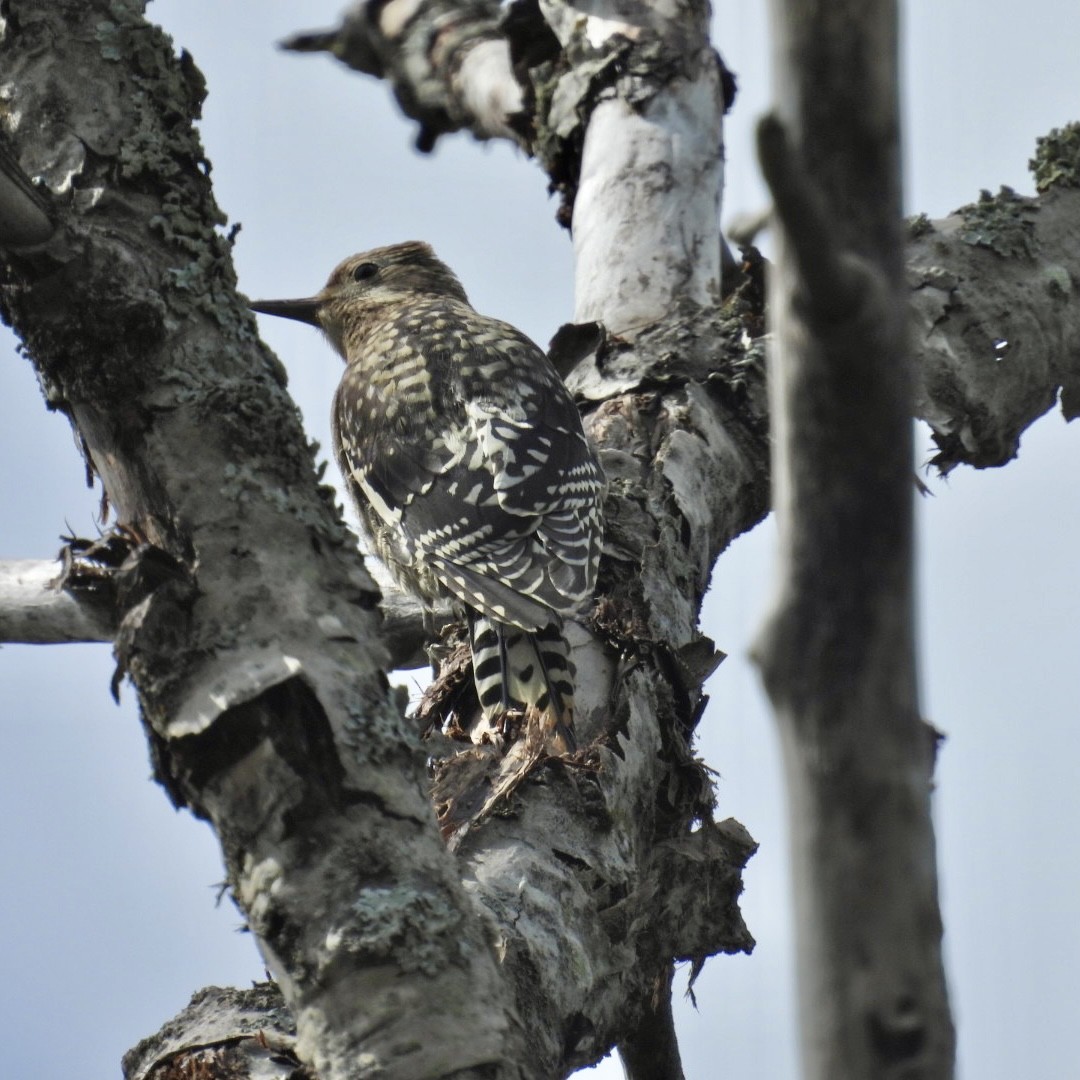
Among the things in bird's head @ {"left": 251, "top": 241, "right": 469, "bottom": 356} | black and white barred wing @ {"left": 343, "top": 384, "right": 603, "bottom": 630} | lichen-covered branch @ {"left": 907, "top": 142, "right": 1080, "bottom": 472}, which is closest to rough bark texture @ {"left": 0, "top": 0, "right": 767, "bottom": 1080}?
black and white barred wing @ {"left": 343, "top": 384, "right": 603, "bottom": 630}

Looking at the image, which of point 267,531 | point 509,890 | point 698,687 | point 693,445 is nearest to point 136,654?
point 267,531

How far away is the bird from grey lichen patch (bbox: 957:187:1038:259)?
1.39 metres

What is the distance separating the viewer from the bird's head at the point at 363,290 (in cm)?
648

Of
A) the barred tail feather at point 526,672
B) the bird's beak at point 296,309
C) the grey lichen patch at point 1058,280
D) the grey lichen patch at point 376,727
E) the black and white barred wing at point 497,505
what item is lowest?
the grey lichen patch at point 376,727

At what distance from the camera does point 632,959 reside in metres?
2.78

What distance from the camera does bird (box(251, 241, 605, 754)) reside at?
148 inches

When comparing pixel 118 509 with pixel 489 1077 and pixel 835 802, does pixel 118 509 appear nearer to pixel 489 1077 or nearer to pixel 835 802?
pixel 489 1077

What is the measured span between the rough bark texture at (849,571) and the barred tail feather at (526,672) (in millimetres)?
2015

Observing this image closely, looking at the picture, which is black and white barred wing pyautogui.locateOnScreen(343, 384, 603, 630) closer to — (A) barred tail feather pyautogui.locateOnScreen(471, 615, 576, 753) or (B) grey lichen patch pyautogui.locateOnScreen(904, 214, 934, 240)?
(A) barred tail feather pyautogui.locateOnScreen(471, 615, 576, 753)

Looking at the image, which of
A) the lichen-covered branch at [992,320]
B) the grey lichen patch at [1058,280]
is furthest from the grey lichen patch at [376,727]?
the grey lichen patch at [1058,280]

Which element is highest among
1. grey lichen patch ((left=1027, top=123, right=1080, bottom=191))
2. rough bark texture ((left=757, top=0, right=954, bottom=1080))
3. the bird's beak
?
the bird's beak

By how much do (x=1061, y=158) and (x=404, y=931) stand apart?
4.36 metres

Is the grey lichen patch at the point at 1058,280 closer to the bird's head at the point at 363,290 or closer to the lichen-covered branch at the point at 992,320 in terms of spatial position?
the lichen-covered branch at the point at 992,320

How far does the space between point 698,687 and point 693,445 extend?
2.71ft
